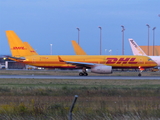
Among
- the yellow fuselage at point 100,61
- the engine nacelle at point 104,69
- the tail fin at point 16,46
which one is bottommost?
the engine nacelle at point 104,69

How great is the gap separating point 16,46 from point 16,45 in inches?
5.5

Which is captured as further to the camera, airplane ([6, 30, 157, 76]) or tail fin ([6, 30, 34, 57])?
tail fin ([6, 30, 34, 57])

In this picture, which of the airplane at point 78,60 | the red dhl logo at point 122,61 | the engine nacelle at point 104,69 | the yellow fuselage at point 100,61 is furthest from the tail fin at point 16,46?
the red dhl logo at point 122,61

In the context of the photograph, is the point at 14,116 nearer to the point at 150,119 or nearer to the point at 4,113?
the point at 4,113

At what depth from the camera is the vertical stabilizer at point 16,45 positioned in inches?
1804

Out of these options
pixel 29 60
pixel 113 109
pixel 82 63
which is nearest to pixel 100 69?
pixel 82 63

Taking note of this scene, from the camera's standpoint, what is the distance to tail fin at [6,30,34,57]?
45.8 m

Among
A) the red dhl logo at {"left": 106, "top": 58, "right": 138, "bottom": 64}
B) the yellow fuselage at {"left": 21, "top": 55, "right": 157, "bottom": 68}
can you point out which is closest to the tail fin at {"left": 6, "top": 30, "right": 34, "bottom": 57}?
the yellow fuselage at {"left": 21, "top": 55, "right": 157, "bottom": 68}

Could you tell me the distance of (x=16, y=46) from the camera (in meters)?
45.8

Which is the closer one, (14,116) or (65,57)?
(14,116)

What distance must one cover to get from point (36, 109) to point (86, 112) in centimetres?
180

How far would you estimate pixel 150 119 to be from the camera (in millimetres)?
10289

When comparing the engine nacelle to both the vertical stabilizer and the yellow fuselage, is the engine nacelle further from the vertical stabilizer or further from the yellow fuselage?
the vertical stabilizer

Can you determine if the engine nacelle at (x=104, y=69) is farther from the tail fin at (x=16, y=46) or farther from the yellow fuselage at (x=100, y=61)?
the tail fin at (x=16, y=46)
